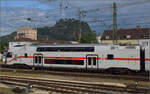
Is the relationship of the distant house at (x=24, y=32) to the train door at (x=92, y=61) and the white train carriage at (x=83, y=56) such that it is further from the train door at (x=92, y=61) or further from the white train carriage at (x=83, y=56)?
the train door at (x=92, y=61)

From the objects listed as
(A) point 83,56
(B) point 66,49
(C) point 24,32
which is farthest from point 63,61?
(C) point 24,32

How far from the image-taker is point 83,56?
22.0 m

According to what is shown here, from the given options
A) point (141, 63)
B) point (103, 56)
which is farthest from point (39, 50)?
point (141, 63)

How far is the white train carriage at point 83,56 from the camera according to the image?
19.8m

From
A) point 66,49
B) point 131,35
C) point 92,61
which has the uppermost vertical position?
point 131,35

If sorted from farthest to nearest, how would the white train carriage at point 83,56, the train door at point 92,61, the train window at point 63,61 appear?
the train window at point 63,61
the train door at point 92,61
the white train carriage at point 83,56

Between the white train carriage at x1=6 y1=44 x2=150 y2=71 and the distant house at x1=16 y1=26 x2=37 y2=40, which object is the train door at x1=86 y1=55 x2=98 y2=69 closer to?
the white train carriage at x1=6 y1=44 x2=150 y2=71

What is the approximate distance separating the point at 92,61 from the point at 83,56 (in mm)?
1239

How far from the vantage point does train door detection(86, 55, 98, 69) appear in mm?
21402

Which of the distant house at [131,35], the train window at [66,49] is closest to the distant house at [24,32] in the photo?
the train window at [66,49]

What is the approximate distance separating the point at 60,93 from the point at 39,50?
13551 mm

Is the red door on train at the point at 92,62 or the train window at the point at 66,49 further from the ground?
the train window at the point at 66,49

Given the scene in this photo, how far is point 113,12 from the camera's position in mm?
25078

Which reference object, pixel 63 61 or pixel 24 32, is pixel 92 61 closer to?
pixel 63 61
